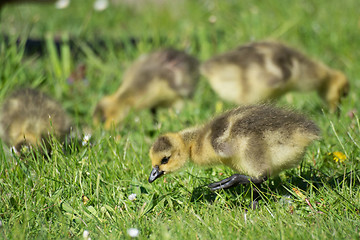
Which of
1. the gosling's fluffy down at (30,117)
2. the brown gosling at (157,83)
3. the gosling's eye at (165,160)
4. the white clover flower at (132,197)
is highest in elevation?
the gosling's eye at (165,160)

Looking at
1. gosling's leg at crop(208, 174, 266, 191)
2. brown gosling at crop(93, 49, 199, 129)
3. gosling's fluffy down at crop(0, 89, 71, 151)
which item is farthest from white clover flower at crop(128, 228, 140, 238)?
brown gosling at crop(93, 49, 199, 129)

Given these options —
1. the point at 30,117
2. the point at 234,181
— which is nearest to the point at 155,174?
the point at 234,181

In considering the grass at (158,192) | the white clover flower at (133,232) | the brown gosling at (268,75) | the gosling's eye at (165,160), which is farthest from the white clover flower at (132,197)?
the brown gosling at (268,75)

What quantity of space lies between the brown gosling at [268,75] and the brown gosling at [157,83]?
0.31 m

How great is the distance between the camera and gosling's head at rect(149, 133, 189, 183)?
235cm

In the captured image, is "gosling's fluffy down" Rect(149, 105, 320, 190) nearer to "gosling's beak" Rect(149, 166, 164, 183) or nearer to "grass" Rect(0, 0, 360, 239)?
"gosling's beak" Rect(149, 166, 164, 183)

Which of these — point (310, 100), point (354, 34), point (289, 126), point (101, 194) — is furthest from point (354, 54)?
point (101, 194)

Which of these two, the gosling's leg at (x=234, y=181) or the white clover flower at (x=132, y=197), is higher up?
the gosling's leg at (x=234, y=181)

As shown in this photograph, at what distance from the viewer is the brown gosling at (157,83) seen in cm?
412

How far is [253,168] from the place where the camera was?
7.34 ft

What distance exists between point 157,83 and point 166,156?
1884 millimetres

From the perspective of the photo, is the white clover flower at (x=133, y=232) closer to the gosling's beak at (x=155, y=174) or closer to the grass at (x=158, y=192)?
the grass at (x=158, y=192)

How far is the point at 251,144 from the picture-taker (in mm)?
2227

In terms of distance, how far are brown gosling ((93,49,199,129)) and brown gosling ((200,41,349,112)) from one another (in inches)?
12.3
